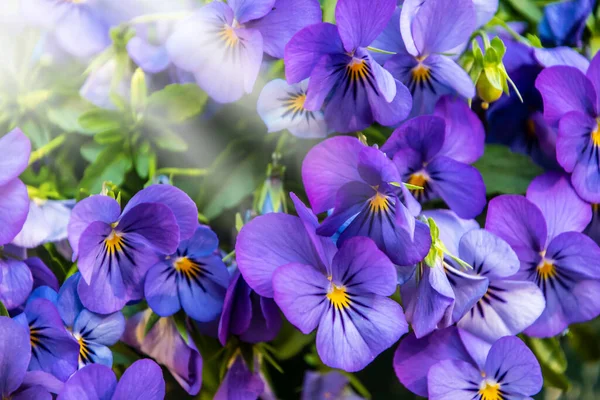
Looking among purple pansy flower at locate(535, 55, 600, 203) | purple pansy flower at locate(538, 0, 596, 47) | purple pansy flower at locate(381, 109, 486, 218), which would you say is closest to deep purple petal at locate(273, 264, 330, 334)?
purple pansy flower at locate(381, 109, 486, 218)

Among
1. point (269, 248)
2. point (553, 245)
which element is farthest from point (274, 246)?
point (553, 245)

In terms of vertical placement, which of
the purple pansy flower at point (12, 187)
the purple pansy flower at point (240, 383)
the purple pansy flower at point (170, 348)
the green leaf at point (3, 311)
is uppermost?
the purple pansy flower at point (12, 187)

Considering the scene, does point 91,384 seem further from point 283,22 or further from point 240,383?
point 283,22

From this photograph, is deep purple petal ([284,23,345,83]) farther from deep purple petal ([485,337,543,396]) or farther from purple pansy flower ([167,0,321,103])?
deep purple petal ([485,337,543,396])

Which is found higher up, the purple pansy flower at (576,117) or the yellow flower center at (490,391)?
the purple pansy flower at (576,117)

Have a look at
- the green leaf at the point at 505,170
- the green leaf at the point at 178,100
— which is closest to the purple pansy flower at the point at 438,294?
the green leaf at the point at 505,170

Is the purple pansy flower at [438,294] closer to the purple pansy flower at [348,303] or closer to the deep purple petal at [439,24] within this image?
the purple pansy flower at [348,303]
